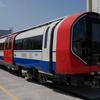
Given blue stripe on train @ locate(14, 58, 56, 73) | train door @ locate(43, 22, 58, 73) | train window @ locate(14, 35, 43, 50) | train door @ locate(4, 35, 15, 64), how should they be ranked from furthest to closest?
train door @ locate(4, 35, 15, 64) → train window @ locate(14, 35, 43, 50) → blue stripe on train @ locate(14, 58, 56, 73) → train door @ locate(43, 22, 58, 73)

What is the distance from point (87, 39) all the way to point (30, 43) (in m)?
4.92

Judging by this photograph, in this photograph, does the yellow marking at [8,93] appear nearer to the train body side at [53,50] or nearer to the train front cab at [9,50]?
the train body side at [53,50]

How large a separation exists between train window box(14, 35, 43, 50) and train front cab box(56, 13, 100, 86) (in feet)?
8.28

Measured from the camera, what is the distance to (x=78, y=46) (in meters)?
11.9

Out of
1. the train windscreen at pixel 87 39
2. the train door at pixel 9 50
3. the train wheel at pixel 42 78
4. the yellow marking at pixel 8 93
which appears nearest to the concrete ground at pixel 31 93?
the yellow marking at pixel 8 93

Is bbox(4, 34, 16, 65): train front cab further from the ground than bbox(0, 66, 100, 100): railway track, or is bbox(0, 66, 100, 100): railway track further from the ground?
bbox(4, 34, 16, 65): train front cab

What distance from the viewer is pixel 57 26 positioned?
12.6m

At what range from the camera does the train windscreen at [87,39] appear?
11836 mm

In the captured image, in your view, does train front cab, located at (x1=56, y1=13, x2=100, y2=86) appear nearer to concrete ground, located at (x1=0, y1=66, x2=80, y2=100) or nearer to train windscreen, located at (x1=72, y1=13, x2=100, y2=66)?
train windscreen, located at (x1=72, y1=13, x2=100, y2=66)

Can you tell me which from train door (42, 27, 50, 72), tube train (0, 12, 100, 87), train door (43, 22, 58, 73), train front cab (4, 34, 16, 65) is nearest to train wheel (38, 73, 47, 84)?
tube train (0, 12, 100, 87)

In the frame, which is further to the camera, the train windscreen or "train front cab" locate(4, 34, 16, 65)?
"train front cab" locate(4, 34, 16, 65)

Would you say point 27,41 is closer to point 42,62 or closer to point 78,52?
point 42,62

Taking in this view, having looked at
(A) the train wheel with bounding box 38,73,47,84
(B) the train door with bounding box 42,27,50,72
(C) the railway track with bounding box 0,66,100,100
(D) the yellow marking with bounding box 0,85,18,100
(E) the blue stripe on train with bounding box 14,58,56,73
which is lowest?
(D) the yellow marking with bounding box 0,85,18,100

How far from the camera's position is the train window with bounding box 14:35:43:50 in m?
14.7
